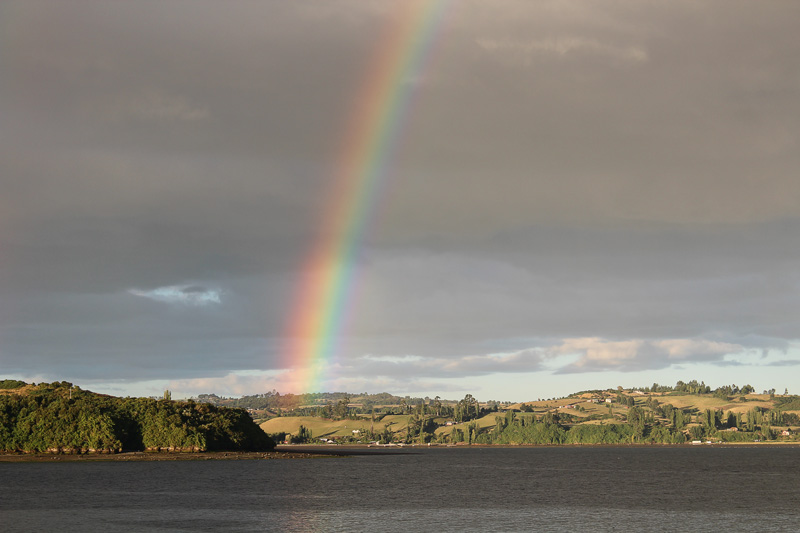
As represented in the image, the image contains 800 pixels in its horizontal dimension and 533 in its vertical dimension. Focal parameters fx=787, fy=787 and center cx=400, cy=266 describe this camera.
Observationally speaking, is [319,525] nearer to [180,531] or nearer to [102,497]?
[180,531]

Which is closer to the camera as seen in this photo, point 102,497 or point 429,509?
point 429,509

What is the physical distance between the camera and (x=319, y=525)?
112m

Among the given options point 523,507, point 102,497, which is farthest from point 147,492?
point 523,507

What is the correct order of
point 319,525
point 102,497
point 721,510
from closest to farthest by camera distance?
point 319,525
point 721,510
point 102,497

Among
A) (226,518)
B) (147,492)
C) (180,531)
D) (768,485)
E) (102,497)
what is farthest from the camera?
(768,485)

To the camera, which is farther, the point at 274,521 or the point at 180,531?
the point at 274,521

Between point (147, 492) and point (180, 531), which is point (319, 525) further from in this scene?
point (147, 492)

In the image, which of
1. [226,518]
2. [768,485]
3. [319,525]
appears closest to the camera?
[319,525]

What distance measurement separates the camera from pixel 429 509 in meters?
134

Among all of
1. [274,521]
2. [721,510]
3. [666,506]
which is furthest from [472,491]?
[274,521]

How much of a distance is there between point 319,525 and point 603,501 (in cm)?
6387

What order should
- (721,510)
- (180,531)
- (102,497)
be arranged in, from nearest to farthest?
(180,531) < (721,510) < (102,497)

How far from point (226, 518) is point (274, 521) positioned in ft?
27.5

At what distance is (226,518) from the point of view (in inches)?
4710
